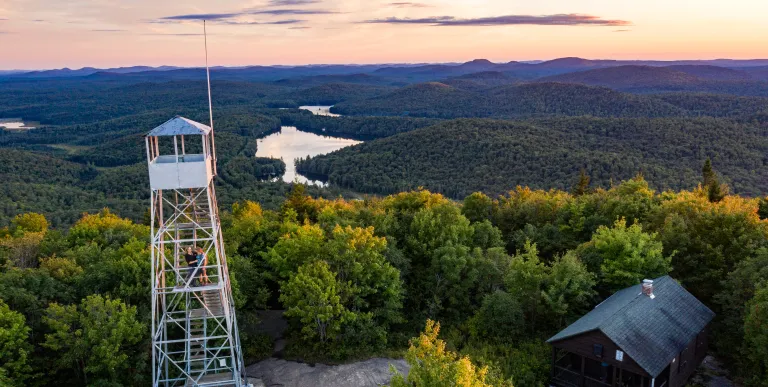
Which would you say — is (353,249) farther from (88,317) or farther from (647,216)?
(647,216)

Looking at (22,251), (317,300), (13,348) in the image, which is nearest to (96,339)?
(13,348)

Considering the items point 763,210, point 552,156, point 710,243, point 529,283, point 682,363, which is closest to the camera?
point 682,363

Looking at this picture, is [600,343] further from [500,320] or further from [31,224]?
[31,224]

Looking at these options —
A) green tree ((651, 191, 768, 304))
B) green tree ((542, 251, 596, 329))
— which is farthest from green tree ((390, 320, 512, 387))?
green tree ((651, 191, 768, 304))

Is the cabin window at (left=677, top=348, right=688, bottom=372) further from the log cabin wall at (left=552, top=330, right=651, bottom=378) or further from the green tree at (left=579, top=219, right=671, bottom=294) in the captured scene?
the green tree at (left=579, top=219, right=671, bottom=294)

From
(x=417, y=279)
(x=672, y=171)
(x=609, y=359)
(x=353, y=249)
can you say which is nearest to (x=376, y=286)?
(x=353, y=249)

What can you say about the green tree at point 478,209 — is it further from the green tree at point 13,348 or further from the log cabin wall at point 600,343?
the green tree at point 13,348

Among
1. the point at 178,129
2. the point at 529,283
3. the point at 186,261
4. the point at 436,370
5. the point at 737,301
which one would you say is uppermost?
the point at 178,129
